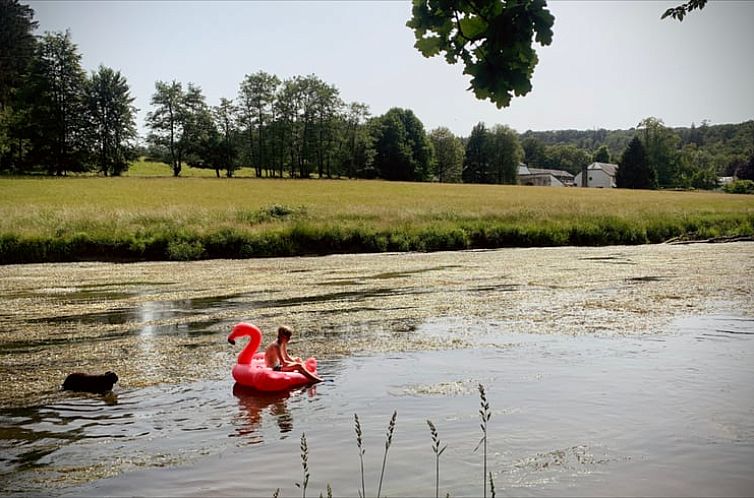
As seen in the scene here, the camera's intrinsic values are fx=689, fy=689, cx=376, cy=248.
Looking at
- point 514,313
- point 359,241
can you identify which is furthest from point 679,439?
point 359,241

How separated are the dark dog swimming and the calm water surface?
0.66ft

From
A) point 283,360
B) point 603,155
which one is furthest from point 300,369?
point 603,155

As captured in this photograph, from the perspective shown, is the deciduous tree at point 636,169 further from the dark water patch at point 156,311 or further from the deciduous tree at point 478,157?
the dark water patch at point 156,311

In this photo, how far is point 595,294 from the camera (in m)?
15.8

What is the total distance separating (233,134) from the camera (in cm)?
7962

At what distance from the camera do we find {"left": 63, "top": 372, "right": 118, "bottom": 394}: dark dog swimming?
25.3 ft

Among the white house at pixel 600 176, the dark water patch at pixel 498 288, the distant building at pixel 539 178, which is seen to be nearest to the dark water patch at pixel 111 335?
the dark water patch at pixel 498 288

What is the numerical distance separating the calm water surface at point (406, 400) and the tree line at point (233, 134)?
175 feet

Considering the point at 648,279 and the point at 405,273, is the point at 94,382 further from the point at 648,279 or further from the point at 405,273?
the point at 648,279

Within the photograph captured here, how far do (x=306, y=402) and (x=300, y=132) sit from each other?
74.9 metres

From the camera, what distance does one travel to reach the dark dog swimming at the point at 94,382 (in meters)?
7.73

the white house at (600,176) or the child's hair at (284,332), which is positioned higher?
the white house at (600,176)

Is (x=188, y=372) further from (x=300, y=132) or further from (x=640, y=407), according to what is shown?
(x=300, y=132)

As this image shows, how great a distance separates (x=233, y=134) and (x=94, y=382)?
74602mm
